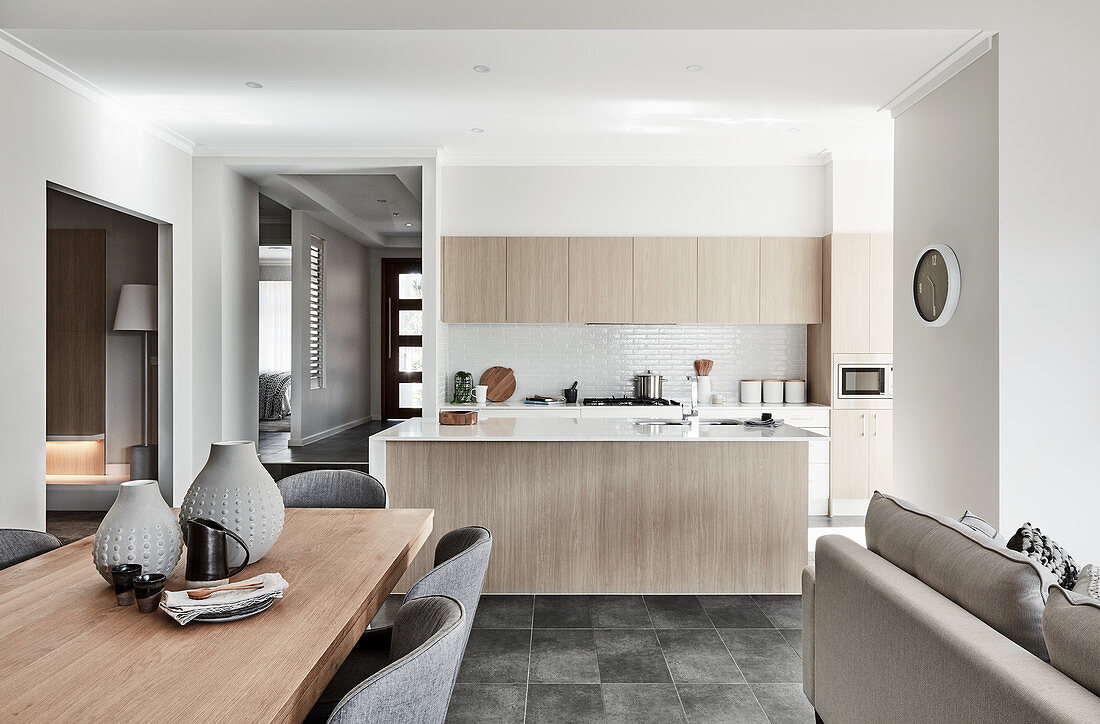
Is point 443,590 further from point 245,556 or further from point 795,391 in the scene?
point 795,391

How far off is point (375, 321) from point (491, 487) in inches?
288

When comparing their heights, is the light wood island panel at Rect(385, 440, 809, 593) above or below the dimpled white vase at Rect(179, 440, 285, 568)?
below

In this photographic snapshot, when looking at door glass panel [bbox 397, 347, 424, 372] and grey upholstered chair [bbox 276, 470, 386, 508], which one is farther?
door glass panel [bbox 397, 347, 424, 372]

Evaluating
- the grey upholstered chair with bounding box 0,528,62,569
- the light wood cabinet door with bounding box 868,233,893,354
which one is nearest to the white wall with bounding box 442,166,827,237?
the light wood cabinet door with bounding box 868,233,893,354

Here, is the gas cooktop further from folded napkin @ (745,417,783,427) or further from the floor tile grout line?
the floor tile grout line

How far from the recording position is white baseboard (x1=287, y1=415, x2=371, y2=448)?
309 inches

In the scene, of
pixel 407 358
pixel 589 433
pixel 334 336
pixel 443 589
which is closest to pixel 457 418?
pixel 589 433

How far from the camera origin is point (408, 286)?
10805mm

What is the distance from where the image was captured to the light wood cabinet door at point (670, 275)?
19.5 feet

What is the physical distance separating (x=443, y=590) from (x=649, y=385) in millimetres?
4708

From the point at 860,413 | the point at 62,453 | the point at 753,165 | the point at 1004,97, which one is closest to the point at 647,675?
the point at 1004,97

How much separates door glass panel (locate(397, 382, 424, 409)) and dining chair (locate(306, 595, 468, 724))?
31.0 feet

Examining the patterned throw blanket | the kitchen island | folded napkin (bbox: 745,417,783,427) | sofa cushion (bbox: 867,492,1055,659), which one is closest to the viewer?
sofa cushion (bbox: 867,492,1055,659)

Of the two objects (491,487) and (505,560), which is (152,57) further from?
(505,560)
